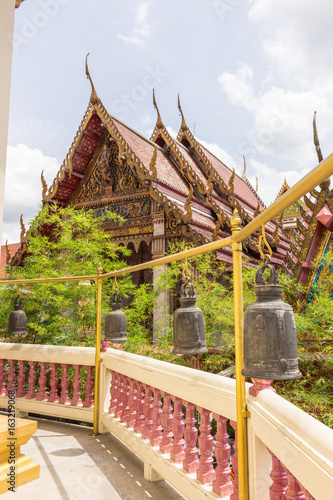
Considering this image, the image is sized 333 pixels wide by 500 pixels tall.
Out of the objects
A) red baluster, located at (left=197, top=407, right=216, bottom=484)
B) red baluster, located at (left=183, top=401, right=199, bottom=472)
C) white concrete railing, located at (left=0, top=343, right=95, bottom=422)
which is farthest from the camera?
white concrete railing, located at (left=0, top=343, right=95, bottom=422)

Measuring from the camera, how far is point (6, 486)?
2434 mm

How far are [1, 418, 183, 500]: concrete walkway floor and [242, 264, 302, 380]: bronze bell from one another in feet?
5.34

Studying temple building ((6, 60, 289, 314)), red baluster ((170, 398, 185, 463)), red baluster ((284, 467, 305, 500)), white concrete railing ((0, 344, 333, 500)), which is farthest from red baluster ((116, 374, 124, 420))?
temple building ((6, 60, 289, 314))

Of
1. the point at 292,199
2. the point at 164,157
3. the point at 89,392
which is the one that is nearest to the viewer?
the point at 292,199

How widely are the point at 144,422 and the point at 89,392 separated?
47.8 inches

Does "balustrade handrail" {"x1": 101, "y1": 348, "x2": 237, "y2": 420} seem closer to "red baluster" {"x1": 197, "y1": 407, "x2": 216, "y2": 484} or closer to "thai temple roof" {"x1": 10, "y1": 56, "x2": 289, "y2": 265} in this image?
"red baluster" {"x1": 197, "y1": 407, "x2": 216, "y2": 484}

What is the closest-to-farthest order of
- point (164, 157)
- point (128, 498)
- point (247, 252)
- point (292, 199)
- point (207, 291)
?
point (292, 199)
point (128, 498)
point (207, 291)
point (247, 252)
point (164, 157)

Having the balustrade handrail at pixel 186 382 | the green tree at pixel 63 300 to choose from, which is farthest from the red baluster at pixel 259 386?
the green tree at pixel 63 300

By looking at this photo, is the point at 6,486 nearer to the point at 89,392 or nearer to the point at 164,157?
the point at 89,392

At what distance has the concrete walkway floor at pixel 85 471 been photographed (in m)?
2.46

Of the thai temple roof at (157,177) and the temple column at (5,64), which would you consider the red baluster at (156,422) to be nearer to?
the temple column at (5,64)

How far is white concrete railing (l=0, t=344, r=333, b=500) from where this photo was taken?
114 centimetres

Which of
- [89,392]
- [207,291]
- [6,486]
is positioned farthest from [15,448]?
[207,291]

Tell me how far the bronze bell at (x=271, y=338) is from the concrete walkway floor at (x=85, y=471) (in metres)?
1.63
